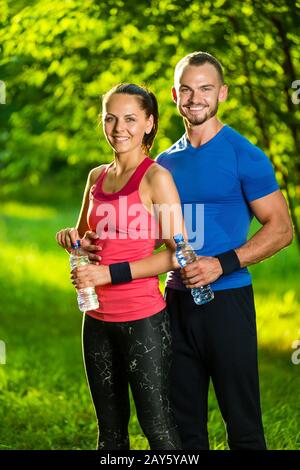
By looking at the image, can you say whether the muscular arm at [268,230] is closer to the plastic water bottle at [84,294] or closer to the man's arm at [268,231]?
the man's arm at [268,231]

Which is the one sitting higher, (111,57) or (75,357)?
(111,57)

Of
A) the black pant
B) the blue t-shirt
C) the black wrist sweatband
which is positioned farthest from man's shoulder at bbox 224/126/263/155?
the black wrist sweatband

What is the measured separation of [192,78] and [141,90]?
0.24 m

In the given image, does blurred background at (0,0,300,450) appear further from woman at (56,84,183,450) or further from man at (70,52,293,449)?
woman at (56,84,183,450)

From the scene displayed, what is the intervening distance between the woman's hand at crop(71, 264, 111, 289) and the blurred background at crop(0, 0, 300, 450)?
2.24 m

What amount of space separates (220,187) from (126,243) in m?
0.51

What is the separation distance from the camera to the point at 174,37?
21.0 ft

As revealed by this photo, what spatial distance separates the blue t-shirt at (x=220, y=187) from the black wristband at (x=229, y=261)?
9cm

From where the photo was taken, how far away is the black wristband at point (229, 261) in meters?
3.92

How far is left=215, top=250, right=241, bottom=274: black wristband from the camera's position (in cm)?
392

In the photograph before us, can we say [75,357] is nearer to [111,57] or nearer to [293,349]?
[293,349]

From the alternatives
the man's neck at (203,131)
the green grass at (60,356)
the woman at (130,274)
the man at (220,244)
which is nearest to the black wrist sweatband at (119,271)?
the woman at (130,274)

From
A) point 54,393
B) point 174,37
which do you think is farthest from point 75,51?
point 54,393

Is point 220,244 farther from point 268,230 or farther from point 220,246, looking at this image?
point 268,230
